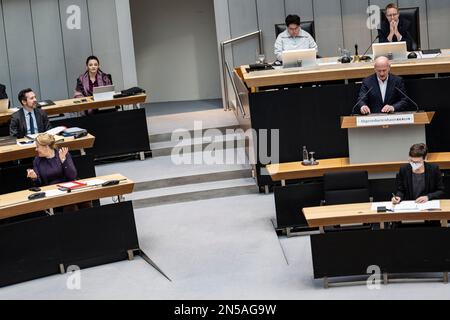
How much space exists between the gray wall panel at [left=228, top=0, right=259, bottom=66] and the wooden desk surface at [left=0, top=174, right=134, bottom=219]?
571cm

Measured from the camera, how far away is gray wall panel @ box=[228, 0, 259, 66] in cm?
1513

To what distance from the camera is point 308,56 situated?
450 inches

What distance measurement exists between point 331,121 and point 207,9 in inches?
233

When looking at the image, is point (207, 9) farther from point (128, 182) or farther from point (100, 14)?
point (128, 182)

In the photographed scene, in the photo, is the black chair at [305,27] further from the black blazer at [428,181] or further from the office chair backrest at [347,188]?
the black blazer at [428,181]

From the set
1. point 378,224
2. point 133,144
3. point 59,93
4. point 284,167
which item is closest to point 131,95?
point 133,144

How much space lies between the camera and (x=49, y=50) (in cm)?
1502

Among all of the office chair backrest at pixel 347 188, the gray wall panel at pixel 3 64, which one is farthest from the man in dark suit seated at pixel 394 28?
the gray wall panel at pixel 3 64

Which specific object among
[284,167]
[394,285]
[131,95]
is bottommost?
[394,285]

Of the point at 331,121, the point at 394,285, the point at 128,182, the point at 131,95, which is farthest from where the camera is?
the point at 131,95

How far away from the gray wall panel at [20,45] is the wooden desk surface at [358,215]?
7282mm

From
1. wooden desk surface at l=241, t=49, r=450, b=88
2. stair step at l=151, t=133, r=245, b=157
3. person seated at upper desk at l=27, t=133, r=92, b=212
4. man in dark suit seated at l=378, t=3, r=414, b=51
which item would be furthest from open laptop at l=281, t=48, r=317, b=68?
person seated at upper desk at l=27, t=133, r=92, b=212

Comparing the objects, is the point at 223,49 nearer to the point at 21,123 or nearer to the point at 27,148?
the point at 21,123

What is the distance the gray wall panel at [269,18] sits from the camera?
15188 mm
